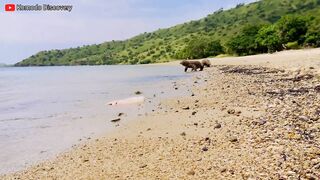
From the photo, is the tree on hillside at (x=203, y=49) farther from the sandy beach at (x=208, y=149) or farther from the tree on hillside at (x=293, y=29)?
the sandy beach at (x=208, y=149)

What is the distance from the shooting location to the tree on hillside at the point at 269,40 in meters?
103

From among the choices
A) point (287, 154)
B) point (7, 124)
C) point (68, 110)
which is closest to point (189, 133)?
point (287, 154)

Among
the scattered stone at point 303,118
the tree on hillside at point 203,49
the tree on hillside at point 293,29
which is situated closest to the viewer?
the scattered stone at point 303,118

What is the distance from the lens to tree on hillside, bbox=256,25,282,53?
103 metres

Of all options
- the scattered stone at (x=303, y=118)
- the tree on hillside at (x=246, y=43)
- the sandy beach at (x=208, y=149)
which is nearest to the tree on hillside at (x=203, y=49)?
the tree on hillside at (x=246, y=43)

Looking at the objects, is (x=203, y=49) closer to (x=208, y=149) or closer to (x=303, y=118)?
(x=303, y=118)

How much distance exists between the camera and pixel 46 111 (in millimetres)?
23859

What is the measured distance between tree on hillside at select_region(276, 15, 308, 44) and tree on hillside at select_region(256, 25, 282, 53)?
6.24 feet

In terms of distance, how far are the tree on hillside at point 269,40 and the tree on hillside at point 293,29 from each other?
190cm

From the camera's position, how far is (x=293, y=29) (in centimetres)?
10181

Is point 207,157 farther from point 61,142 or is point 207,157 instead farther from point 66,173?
point 61,142

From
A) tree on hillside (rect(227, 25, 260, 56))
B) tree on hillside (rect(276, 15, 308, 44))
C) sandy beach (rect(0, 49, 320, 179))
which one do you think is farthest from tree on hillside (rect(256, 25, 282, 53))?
sandy beach (rect(0, 49, 320, 179))

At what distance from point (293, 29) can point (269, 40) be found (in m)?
6.63

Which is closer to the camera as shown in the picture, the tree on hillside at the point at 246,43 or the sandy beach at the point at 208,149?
the sandy beach at the point at 208,149
